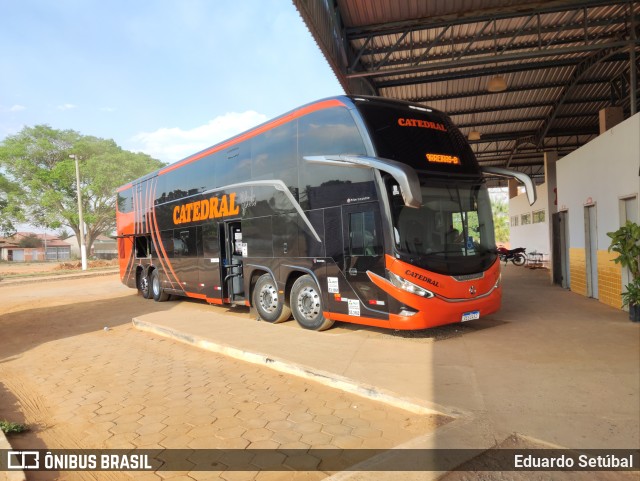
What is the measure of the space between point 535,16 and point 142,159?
3775 centimetres

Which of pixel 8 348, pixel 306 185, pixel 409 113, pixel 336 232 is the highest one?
pixel 409 113

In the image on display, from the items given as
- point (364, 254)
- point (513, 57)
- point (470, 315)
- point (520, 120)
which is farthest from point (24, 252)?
point (470, 315)

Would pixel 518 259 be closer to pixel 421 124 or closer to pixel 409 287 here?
pixel 421 124

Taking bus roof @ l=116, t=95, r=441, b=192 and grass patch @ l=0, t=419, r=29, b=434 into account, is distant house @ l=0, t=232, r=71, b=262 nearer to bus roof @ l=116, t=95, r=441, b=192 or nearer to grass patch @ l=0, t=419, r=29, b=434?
bus roof @ l=116, t=95, r=441, b=192

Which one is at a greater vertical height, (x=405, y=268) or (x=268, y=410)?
(x=405, y=268)

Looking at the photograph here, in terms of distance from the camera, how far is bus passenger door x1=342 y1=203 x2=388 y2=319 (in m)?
6.77

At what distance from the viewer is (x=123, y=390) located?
214 inches

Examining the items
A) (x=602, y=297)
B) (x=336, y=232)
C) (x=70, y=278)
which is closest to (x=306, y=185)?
(x=336, y=232)

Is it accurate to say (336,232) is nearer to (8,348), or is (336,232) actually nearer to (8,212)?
(8,348)

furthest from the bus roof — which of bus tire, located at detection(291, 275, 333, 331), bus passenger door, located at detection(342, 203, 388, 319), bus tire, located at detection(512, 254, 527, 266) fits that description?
bus tire, located at detection(512, 254, 527, 266)

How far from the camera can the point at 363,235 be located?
7.00m

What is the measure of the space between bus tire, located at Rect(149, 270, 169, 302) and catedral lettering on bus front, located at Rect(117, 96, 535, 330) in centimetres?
492

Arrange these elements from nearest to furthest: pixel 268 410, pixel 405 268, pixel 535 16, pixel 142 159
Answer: pixel 268 410 → pixel 405 268 → pixel 535 16 → pixel 142 159

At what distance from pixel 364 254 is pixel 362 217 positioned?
0.58m
